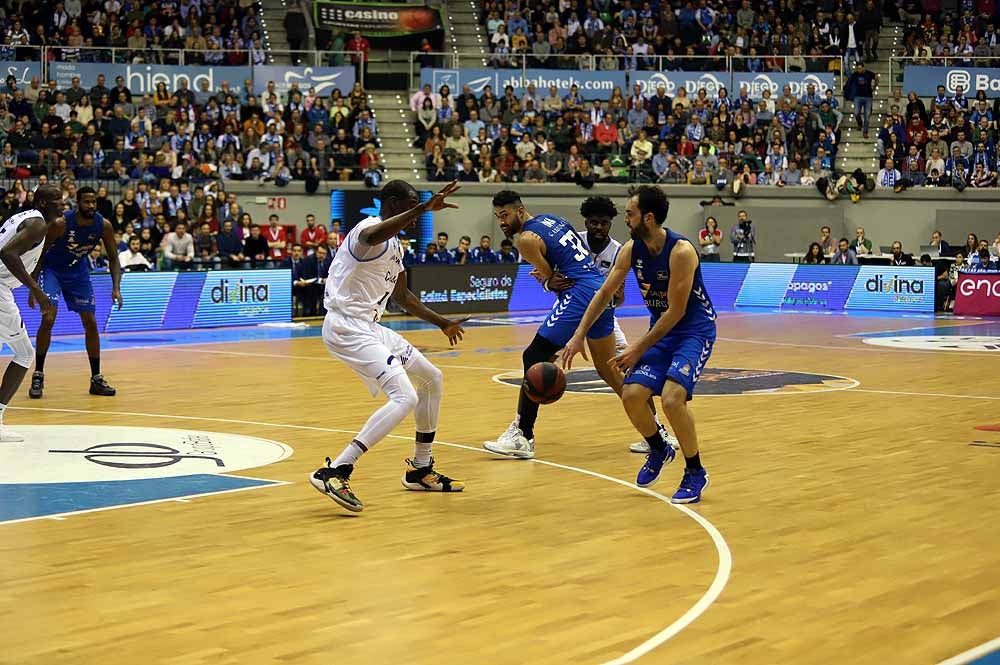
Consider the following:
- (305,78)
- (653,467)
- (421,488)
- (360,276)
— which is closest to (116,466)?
(421,488)

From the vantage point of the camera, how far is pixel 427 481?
929 cm

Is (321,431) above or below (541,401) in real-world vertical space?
below

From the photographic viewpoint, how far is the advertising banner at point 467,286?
26.6 metres

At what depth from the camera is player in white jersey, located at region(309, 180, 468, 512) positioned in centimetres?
838

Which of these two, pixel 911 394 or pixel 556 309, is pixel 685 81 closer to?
pixel 911 394

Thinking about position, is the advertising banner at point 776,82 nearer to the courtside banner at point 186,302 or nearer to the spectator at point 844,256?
the spectator at point 844,256

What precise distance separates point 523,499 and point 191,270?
15.2 meters

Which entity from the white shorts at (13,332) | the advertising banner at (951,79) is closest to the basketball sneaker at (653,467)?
the white shorts at (13,332)

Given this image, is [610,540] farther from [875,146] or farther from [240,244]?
[875,146]

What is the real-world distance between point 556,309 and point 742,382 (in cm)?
546

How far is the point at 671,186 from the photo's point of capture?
33375 mm

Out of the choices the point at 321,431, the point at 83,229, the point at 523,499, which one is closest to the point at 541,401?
the point at 523,499

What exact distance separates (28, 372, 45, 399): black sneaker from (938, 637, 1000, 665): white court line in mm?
10625

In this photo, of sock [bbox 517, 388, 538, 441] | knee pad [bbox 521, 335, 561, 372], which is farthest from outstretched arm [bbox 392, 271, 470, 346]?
knee pad [bbox 521, 335, 561, 372]
